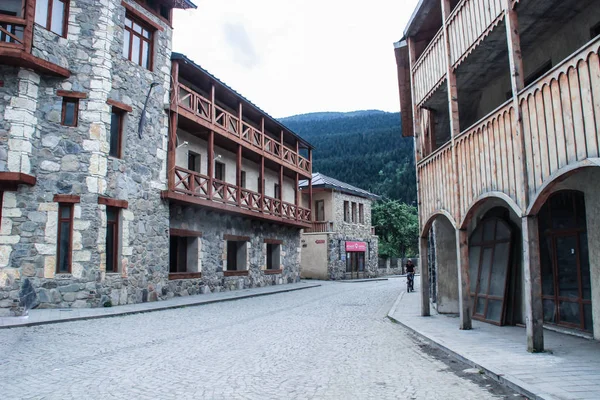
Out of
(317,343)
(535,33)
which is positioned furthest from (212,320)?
(535,33)

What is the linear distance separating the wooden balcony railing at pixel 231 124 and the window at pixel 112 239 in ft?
15.1

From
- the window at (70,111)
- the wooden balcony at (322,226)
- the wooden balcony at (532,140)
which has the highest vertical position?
the window at (70,111)

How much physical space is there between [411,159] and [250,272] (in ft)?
260

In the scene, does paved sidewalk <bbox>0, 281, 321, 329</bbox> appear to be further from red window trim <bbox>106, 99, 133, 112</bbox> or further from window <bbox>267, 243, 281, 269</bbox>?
window <bbox>267, 243, 281, 269</bbox>

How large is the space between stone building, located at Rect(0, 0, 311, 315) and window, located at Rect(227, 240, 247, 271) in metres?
3.91

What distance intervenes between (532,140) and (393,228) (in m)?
43.4

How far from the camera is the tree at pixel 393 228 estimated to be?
162ft

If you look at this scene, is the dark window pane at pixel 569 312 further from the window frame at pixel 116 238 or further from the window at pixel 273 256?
the window at pixel 273 256

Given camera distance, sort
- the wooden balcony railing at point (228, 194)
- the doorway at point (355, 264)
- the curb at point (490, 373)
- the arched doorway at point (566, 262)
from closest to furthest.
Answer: the curb at point (490, 373) < the arched doorway at point (566, 262) < the wooden balcony railing at point (228, 194) < the doorway at point (355, 264)

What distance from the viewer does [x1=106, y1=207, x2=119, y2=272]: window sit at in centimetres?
1471

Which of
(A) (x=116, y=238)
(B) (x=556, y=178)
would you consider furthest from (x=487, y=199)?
(A) (x=116, y=238)

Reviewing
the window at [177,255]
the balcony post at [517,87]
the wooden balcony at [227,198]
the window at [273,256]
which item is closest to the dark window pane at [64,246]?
the wooden balcony at [227,198]

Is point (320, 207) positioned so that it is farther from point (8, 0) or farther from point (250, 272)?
point (8, 0)

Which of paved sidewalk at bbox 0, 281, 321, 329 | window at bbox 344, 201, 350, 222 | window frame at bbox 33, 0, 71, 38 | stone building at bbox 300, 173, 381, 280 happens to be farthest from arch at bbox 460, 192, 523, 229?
window at bbox 344, 201, 350, 222
